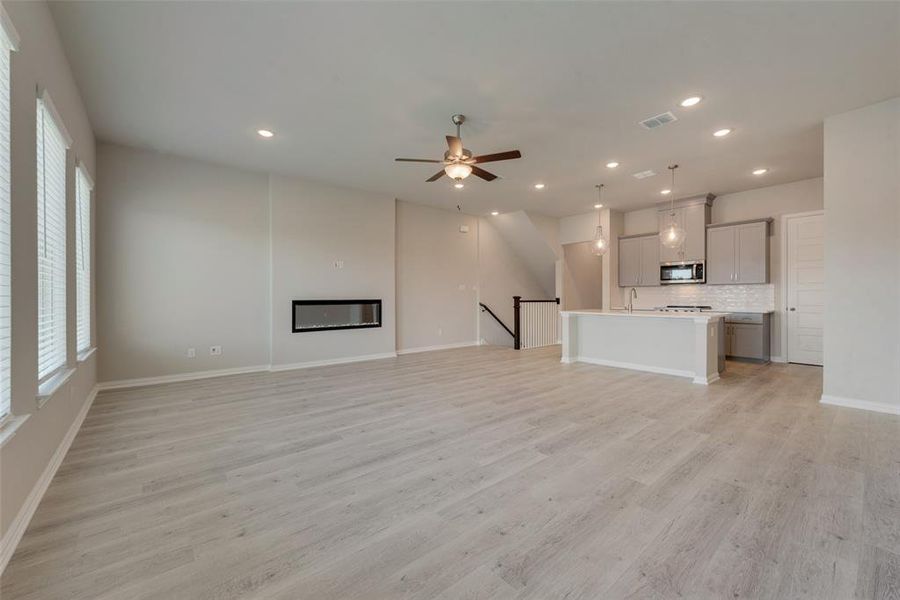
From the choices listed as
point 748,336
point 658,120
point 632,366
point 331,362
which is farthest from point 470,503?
point 748,336

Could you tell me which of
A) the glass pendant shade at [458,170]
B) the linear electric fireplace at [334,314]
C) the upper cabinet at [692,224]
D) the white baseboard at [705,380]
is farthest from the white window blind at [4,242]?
the upper cabinet at [692,224]

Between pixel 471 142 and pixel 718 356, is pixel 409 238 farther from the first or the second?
pixel 718 356

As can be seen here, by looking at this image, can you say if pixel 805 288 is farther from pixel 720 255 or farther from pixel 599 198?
pixel 599 198

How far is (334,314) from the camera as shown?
20.3 ft

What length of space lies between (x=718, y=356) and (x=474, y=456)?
4.48 meters

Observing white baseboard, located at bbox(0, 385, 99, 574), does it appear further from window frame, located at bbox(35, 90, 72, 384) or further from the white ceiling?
the white ceiling

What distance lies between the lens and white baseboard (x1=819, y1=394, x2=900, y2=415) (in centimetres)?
351

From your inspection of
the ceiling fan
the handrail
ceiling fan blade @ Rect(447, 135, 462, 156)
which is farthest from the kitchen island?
ceiling fan blade @ Rect(447, 135, 462, 156)

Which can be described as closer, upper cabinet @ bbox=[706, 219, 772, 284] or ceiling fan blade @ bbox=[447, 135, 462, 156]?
ceiling fan blade @ bbox=[447, 135, 462, 156]

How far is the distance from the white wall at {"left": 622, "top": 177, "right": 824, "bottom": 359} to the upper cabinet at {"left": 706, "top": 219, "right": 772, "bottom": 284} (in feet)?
0.70

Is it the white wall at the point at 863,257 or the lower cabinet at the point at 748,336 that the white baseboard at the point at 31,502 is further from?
the lower cabinet at the point at 748,336

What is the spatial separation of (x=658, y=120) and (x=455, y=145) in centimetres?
217

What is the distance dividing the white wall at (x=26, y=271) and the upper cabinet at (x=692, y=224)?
782cm

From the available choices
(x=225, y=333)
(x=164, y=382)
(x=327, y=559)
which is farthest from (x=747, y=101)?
(x=164, y=382)
